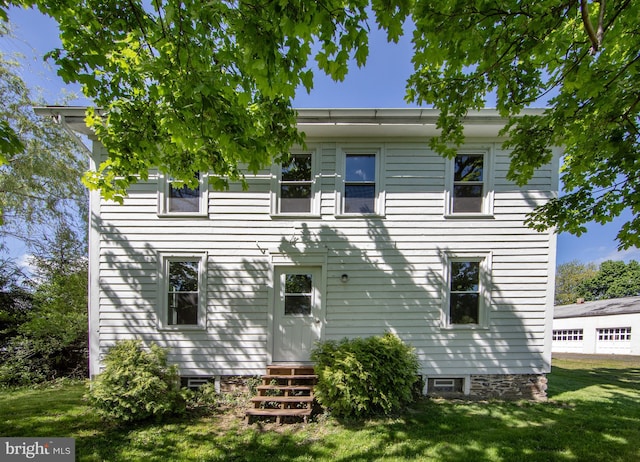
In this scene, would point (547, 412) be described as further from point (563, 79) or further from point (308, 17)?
point (308, 17)

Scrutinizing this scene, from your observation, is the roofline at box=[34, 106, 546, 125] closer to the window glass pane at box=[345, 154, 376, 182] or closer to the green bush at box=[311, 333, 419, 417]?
the window glass pane at box=[345, 154, 376, 182]

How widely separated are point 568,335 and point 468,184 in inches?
719

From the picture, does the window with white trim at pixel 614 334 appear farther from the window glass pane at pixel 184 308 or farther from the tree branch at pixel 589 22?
the window glass pane at pixel 184 308

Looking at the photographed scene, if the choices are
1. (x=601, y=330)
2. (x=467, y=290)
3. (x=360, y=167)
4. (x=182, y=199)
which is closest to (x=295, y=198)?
(x=360, y=167)

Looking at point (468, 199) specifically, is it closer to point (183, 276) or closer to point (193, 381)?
point (183, 276)

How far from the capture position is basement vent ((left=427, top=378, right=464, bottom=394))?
5793 mm

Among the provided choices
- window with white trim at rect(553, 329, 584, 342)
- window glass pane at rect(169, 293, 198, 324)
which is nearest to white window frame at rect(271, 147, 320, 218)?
window glass pane at rect(169, 293, 198, 324)

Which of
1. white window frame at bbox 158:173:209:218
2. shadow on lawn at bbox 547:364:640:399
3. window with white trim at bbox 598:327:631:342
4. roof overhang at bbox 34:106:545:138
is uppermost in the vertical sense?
roof overhang at bbox 34:106:545:138

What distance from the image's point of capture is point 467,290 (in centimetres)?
594

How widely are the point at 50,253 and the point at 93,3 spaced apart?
7.82 m

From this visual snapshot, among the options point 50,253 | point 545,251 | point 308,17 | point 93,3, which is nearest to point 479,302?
point 545,251

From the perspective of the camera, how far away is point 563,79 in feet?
11.0

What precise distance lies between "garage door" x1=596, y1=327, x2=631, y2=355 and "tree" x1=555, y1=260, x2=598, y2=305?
853 inches

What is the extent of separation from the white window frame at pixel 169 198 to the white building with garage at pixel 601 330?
71.4 feet
